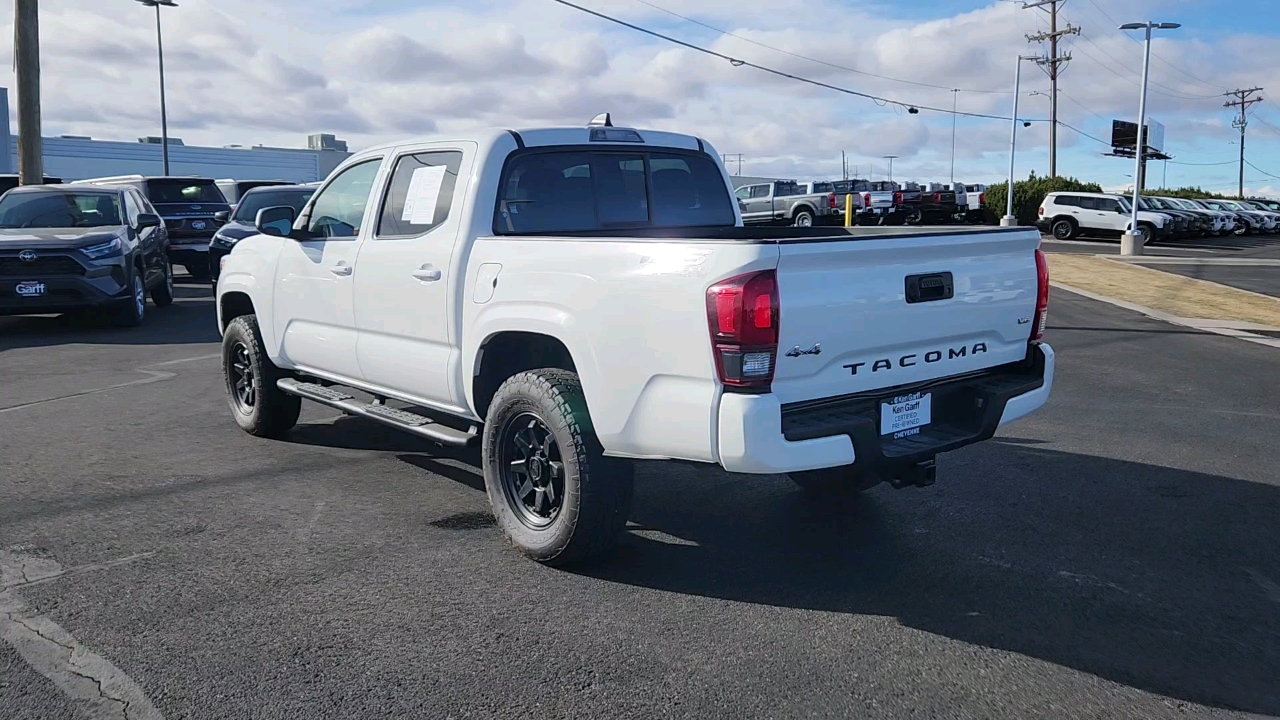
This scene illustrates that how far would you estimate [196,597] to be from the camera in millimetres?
4477

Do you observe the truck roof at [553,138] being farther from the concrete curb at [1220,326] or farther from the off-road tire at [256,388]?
the concrete curb at [1220,326]

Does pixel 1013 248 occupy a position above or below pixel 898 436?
above

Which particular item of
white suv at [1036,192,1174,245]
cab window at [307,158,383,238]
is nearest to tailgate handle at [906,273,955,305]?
cab window at [307,158,383,238]

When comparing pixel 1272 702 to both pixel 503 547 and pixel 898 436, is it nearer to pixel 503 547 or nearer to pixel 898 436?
pixel 898 436

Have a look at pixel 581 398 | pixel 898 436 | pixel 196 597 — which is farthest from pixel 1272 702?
pixel 196 597

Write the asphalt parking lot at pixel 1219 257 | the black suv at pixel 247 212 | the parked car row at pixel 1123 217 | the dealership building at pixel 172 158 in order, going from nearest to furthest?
the black suv at pixel 247 212, the asphalt parking lot at pixel 1219 257, the parked car row at pixel 1123 217, the dealership building at pixel 172 158

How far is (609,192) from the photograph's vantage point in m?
5.94

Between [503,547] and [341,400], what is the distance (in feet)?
5.61

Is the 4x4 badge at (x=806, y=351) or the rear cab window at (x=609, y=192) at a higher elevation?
the rear cab window at (x=609, y=192)

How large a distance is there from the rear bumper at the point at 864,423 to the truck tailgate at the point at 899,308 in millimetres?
79

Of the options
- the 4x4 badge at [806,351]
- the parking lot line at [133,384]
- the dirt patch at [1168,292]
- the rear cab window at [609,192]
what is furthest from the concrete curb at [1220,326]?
the parking lot line at [133,384]

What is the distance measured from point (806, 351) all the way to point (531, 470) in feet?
4.85

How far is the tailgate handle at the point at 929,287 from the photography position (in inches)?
178

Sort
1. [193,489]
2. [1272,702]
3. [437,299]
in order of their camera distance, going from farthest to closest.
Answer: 1. [193,489]
2. [437,299]
3. [1272,702]
